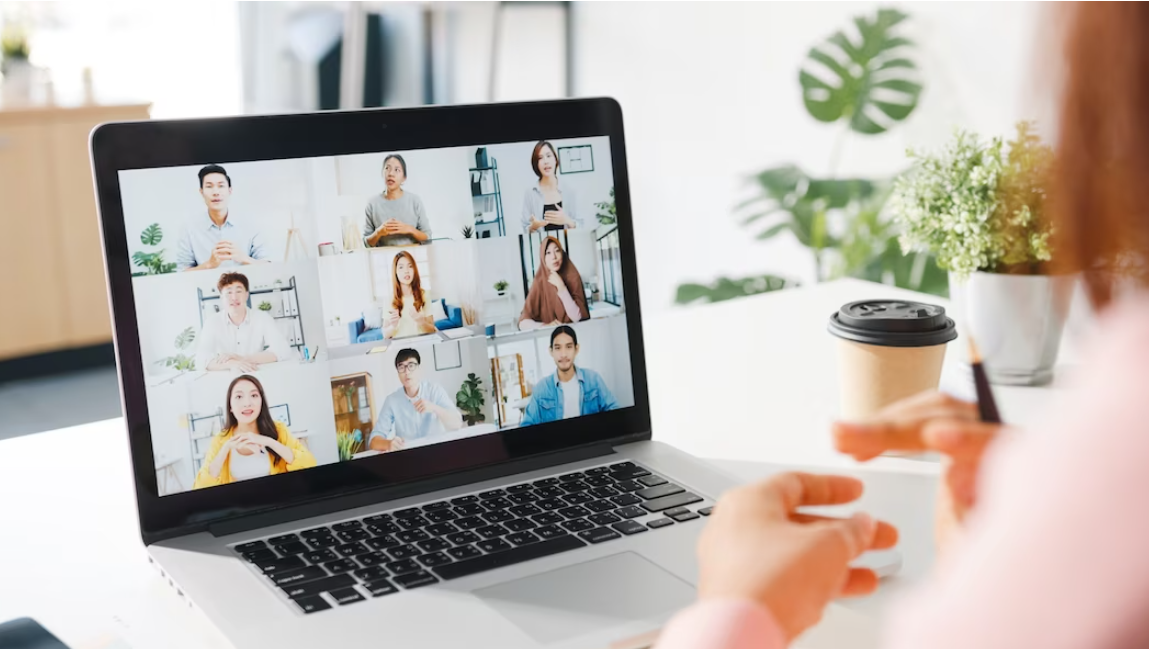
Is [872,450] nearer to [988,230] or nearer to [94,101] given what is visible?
[988,230]

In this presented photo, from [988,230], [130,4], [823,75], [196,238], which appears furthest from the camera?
[130,4]

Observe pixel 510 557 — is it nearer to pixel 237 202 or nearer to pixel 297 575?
pixel 297 575

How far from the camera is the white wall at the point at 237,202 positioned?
33.0 inches

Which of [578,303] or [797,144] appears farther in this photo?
[797,144]

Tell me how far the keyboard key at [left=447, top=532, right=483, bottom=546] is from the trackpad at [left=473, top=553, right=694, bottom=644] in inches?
2.7

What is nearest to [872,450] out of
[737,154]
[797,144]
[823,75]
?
[823,75]

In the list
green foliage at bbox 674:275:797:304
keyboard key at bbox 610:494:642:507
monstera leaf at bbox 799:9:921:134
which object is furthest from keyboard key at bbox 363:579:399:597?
monstera leaf at bbox 799:9:921:134

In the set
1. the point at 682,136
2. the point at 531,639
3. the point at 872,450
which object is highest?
the point at 682,136

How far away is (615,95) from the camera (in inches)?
163

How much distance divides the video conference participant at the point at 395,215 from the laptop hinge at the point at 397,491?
0.21 metres

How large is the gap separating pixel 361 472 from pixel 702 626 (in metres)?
0.49

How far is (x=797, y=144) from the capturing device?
328cm

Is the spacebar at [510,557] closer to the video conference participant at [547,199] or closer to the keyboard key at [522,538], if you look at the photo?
the keyboard key at [522,538]

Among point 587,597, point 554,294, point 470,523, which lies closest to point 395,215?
point 554,294
